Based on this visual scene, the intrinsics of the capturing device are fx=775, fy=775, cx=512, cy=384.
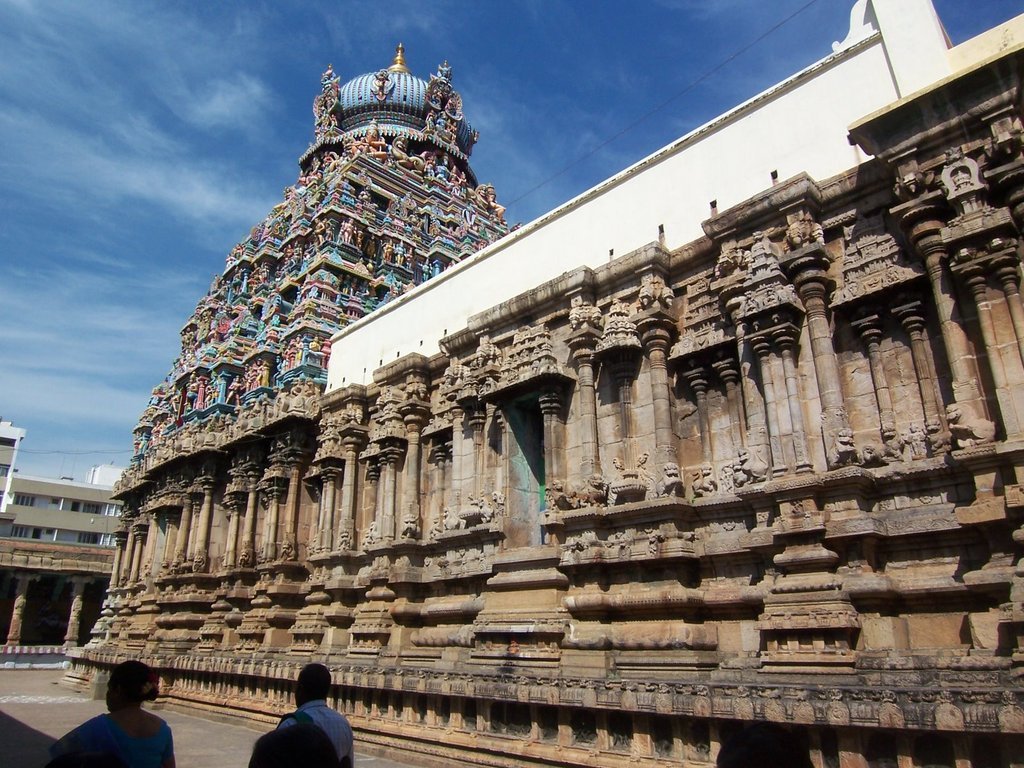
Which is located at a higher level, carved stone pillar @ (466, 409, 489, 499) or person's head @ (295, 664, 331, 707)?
carved stone pillar @ (466, 409, 489, 499)

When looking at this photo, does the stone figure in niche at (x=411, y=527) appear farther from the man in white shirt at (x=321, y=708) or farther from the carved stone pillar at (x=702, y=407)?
the man in white shirt at (x=321, y=708)

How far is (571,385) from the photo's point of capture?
46.4 feet

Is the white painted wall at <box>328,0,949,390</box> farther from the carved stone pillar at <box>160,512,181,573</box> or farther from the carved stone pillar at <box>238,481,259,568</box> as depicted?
the carved stone pillar at <box>160,512,181,573</box>

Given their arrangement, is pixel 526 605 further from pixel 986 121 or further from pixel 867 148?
pixel 986 121

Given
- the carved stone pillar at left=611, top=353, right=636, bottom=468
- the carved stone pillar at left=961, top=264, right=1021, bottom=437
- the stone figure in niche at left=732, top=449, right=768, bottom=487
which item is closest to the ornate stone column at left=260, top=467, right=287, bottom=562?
the carved stone pillar at left=611, top=353, right=636, bottom=468

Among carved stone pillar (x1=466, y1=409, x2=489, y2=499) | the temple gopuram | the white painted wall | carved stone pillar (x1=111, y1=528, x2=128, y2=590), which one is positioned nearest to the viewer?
the temple gopuram

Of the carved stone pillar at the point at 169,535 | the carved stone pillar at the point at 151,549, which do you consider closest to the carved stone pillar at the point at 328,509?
the carved stone pillar at the point at 169,535

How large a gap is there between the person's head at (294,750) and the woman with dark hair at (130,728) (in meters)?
1.68

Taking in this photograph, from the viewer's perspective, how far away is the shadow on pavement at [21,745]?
13125 mm

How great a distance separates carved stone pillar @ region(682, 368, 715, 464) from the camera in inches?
473

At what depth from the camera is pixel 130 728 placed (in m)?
4.67

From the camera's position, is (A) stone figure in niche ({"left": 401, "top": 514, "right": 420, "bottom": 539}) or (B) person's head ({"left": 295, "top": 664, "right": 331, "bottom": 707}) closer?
(B) person's head ({"left": 295, "top": 664, "right": 331, "bottom": 707})

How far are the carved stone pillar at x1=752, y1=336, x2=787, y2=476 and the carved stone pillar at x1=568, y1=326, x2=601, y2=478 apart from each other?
3.15m

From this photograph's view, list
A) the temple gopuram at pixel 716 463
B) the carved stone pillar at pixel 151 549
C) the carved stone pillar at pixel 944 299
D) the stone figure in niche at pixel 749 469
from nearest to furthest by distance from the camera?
the temple gopuram at pixel 716 463, the carved stone pillar at pixel 944 299, the stone figure in niche at pixel 749 469, the carved stone pillar at pixel 151 549
